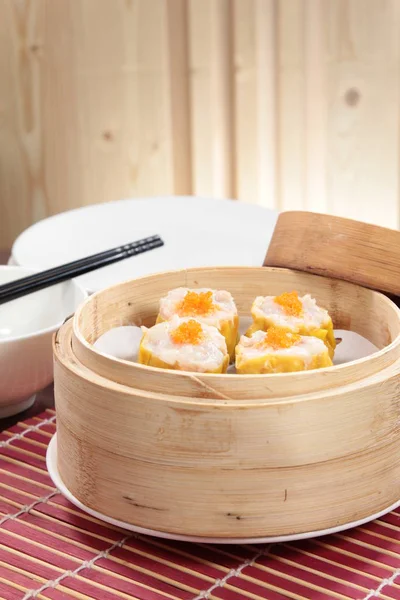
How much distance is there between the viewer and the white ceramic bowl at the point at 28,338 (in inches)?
52.8

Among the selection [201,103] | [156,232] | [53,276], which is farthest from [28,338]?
[201,103]

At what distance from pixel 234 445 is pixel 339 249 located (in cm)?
46

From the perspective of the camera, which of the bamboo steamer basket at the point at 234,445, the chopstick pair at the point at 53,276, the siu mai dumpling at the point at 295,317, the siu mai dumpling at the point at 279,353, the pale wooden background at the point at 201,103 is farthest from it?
the pale wooden background at the point at 201,103

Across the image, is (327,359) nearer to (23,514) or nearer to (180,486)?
(180,486)

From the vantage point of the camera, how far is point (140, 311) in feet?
4.51

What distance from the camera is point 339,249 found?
1309mm

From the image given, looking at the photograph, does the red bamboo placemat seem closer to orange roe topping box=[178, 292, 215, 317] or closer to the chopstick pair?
orange roe topping box=[178, 292, 215, 317]

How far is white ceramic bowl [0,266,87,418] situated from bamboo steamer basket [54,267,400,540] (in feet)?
0.83

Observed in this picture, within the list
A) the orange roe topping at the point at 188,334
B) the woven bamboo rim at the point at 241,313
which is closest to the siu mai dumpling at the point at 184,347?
the orange roe topping at the point at 188,334

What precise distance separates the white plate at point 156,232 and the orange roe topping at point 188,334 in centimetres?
46

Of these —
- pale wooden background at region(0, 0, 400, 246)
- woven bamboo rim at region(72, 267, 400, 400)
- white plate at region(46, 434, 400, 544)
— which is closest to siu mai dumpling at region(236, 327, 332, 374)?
woven bamboo rim at region(72, 267, 400, 400)

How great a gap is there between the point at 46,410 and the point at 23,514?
0.34 meters

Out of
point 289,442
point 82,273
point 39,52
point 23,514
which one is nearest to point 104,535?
point 23,514

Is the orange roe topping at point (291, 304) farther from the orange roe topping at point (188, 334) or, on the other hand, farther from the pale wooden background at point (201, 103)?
the pale wooden background at point (201, 103)
